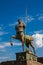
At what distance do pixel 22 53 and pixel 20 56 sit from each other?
0.29m

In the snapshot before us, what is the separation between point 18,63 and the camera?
953 inches

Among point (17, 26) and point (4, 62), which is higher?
point (17, 26)

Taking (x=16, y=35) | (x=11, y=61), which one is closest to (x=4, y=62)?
(x=11, y=61)

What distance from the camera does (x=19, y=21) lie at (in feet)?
81.7

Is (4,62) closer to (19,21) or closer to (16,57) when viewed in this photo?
(16,57)

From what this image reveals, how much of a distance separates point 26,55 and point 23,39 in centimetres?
142

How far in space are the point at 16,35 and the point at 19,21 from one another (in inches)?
45.8

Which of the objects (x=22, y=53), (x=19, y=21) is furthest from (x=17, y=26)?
(x=22, y=53)

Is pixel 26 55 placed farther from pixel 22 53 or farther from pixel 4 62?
pixel 4 62

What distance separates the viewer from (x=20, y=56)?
24734 mm

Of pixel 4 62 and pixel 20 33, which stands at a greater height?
pixel 20 33

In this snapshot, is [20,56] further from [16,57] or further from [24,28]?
[24,28]

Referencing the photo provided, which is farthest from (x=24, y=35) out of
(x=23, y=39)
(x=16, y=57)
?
(x=16, y=57)

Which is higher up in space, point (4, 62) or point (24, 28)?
point (24, 28)
